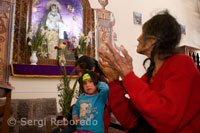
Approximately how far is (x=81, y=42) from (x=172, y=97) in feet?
13.9

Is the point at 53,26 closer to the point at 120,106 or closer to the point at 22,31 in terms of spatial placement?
the point at 22,31

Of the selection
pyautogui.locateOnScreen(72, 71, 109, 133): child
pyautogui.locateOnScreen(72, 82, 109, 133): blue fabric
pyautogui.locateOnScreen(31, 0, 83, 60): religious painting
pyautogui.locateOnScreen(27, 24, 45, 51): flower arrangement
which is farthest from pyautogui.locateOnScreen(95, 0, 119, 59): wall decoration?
pyautogui.locateOnScreen(72, 82, 109, 133): blue fabric

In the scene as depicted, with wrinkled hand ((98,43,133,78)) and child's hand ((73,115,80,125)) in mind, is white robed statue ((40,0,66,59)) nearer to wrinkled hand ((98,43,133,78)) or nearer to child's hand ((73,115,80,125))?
child's hand ((73,115,80,125))

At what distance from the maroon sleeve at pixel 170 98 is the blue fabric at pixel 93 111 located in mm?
1012

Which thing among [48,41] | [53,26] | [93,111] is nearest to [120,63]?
[93,111]

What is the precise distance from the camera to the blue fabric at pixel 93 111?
178 centimetres

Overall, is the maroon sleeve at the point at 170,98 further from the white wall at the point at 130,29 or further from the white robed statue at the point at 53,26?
the white robed statue at the point at 53,26

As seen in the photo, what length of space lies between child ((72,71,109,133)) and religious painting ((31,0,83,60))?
2.78m

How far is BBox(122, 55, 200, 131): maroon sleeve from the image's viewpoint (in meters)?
0.81

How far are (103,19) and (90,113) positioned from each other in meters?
4.20

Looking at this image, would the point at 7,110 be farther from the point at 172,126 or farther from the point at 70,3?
the point at 70,3

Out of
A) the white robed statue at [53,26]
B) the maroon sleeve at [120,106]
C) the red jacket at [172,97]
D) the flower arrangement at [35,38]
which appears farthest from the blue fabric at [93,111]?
the white robed statue at [53,26]

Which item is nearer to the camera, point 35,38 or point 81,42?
point 35,38

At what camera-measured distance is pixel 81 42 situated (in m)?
4.89
